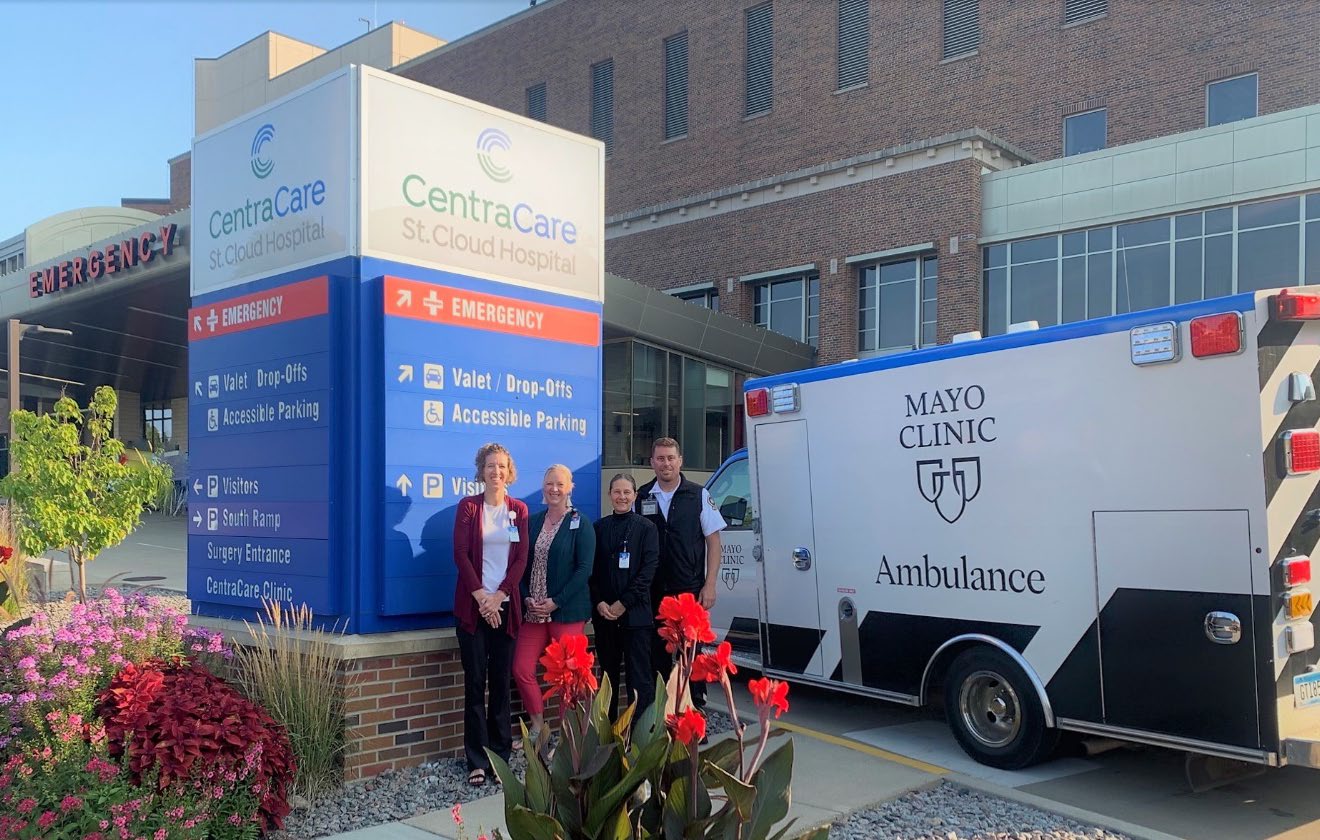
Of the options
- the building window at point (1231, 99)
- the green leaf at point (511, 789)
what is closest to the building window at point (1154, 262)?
the building window at point (1231, 99)

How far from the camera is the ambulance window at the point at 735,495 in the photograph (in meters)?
8.55

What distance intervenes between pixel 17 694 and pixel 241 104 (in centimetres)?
5426

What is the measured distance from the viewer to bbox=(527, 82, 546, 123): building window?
3956cm

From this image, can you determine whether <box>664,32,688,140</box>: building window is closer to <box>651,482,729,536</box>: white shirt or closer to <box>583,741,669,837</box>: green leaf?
<box>651,482,729,536</box>: white shirt

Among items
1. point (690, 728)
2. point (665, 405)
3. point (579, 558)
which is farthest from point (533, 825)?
point (665, 405)

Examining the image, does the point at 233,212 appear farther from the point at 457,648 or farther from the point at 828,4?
the point at 828,4

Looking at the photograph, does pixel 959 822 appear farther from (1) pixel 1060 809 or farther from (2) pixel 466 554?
(2) pixel 466 554

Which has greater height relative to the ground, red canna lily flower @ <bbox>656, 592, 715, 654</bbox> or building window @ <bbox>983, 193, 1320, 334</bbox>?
building window @ <bbox>983, 193, 1320, 334</bbox>

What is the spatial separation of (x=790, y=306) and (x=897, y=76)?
748cm

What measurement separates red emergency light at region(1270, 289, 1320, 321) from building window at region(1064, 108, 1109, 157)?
82.8 ft

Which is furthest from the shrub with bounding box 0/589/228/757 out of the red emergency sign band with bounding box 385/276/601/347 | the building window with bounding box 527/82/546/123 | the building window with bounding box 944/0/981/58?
the building window with bounding box 527/82/546/123

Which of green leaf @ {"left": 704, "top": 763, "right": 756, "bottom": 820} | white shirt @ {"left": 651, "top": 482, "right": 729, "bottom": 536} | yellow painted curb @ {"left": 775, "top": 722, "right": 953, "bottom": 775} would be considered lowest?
yellow painted curb @ {"left": 775, "top": 722, "right": 953, "bottom": 775}

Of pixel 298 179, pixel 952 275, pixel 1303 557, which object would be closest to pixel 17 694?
pixel 298 179

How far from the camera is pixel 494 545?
18.7 ft
